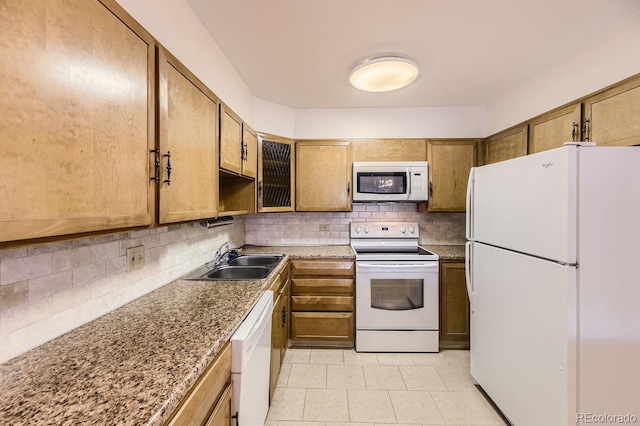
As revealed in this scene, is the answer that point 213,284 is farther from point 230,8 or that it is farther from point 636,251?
point 636,251

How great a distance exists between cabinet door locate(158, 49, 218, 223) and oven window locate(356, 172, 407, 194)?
158cm

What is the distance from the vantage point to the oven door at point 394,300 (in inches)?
98.7

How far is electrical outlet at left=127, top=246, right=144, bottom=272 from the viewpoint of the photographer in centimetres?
128

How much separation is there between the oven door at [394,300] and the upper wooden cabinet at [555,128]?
1.29 metres

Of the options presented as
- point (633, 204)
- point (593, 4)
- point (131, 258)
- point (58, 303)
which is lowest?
point (58, 303)

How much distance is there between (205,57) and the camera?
163cm

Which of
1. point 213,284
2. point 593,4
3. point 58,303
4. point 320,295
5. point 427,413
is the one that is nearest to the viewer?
point 58,303

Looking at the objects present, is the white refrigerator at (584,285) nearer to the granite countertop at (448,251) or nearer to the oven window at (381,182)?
the granite countertop at (448,251)

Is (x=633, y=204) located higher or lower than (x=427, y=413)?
higher

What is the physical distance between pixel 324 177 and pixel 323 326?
149cm

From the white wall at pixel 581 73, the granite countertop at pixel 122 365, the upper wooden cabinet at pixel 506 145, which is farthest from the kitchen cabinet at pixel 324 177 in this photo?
the granite countertop at pixel 122 365

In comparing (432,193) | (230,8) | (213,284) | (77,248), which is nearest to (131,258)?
(77,248)

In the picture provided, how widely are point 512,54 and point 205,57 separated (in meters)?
2.10

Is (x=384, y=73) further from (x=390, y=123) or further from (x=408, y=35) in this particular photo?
(x=390, y=123)
